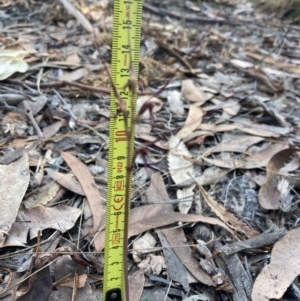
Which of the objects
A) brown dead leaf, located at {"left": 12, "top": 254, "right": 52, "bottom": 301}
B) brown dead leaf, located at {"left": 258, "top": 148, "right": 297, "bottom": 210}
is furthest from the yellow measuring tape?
brown dead leaf, located at {"left": 258, "top": 148, "right": 297, "bottom": 210}

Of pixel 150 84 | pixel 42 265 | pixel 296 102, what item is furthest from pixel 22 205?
pixel 296 102

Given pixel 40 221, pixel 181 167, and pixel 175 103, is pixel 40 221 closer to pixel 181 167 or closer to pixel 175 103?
pixel 181 167

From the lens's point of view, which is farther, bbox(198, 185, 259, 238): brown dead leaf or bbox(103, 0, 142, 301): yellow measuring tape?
bbox(198, 185, 259, 238): brown dead leaf

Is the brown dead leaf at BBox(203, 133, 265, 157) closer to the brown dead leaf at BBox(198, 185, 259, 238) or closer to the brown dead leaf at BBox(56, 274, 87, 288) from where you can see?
the brown dead leaf at BBox(198, 185, 259, 238)

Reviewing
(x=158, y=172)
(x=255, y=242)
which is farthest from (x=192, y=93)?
(x=255, y=242)

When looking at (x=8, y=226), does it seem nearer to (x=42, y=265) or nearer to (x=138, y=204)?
(x=42, y=265)

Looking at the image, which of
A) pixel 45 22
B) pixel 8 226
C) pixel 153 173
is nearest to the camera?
pixel 8 226

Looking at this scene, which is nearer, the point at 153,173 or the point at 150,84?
the point at 153,173
